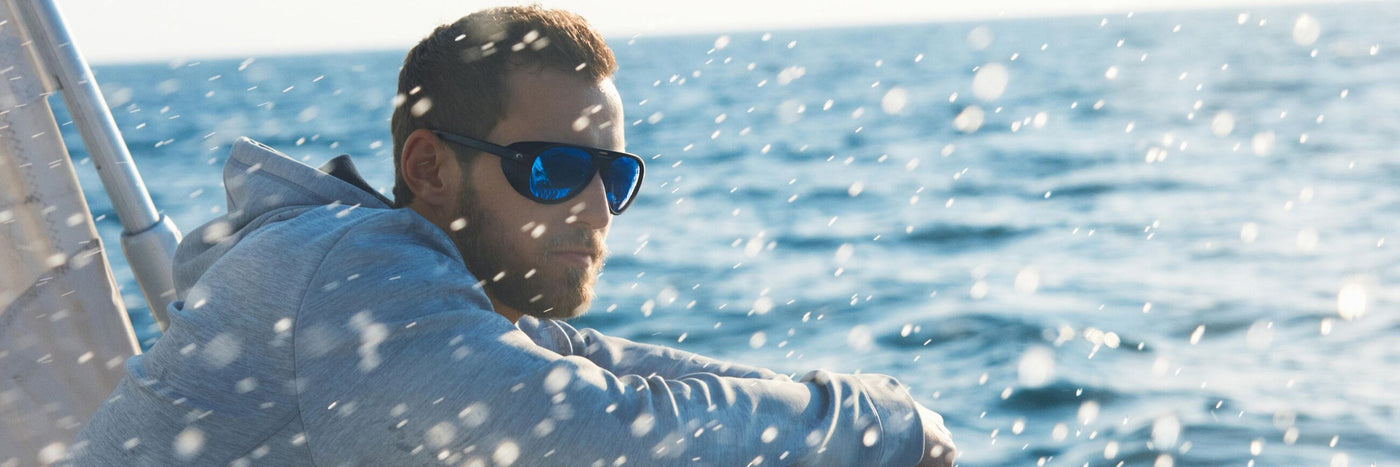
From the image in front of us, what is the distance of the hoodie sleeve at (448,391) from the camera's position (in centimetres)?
134

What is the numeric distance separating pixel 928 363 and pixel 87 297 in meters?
5.22

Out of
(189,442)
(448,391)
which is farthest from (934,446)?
(189,442)

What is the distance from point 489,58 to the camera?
5.87 ft

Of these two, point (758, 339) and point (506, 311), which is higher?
point (506, 311)

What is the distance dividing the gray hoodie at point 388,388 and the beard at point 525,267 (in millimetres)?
234

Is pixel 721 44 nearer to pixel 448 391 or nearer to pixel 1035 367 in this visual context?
pixel 1035 367

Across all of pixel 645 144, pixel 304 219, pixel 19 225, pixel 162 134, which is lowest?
pixel 162 134

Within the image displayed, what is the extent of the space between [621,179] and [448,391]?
662mm

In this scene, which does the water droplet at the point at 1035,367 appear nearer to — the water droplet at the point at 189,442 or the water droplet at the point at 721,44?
the water droplet at the point at 189,442

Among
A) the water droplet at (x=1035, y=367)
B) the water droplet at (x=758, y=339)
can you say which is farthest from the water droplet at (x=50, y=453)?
the water droplet at (x=758, y=339)

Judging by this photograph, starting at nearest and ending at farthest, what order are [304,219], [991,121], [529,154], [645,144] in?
[304,219] → [529,154] → [645,144] → [991,121]

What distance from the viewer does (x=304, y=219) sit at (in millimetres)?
1483

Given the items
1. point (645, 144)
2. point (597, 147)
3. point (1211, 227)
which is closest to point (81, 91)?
point (597, 147)

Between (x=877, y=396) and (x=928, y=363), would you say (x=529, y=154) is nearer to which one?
(x=877, y=396)
